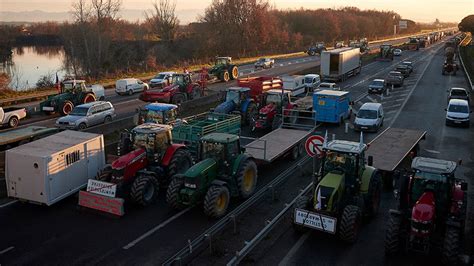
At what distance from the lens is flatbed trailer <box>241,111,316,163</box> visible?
1808 cm

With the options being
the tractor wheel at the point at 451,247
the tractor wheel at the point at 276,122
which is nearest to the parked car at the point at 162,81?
the tractor wheel at the point at 276,122

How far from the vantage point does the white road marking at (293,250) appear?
37.8ft

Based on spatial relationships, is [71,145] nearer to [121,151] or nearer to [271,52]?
[121,151]

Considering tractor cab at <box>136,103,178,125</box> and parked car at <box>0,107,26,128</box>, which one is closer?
tractor cab at <box>136,103,178,125</box>

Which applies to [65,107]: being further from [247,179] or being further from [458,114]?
[458,114]

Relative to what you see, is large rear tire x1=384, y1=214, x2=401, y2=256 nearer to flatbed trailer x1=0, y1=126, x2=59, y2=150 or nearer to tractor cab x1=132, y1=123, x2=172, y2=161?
tractor cab x1=132, y1=123, x2=172, y2=161

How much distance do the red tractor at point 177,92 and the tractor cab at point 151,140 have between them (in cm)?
1674

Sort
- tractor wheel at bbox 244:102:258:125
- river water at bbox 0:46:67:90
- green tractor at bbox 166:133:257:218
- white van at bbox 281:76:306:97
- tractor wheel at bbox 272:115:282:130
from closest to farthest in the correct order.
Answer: green tractor at bbox 166:133:257:218, tractor wheel at bbox 272:115:282:130, tractor wheel at bbox 244:102:258:125, white van at bbox 281:76:306:97, river water at bbox 0:46:67:90

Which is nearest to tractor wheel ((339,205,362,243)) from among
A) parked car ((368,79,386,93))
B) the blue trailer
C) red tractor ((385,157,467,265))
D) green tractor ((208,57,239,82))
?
red tractor ((385,157,467,265))

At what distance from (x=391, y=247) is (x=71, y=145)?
11.2 meters

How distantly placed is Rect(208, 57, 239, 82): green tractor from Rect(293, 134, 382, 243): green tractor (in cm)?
3393

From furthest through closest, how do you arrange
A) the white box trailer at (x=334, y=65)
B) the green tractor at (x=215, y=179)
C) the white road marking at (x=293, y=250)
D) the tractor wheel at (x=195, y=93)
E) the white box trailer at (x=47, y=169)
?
the white box trailer at (x=334, y=65) → the tractor wheel at (x=195, y=93) → the white box trailer at (x=47, y=169) → the green tractor at (x=215, y=179) → the white road marking at (x=293, y=250)

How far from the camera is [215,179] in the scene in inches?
583

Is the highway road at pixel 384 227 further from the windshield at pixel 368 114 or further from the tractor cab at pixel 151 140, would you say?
the tractor cab at pixel 151 140
